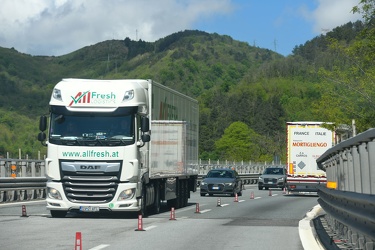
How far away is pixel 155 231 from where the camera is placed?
1692 centimetres

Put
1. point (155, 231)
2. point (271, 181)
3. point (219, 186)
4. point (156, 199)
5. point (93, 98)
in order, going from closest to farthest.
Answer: point (155, 231) → point (93, 98) → point (156, 199) → point (219, 186) → point (271, 181)

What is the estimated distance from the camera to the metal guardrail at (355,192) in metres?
9.42

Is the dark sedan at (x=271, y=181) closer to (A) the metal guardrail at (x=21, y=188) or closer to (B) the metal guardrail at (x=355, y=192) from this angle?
(A) the metal guardrail at (x=21, y=188)

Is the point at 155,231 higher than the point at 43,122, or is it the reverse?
the point at 43,122

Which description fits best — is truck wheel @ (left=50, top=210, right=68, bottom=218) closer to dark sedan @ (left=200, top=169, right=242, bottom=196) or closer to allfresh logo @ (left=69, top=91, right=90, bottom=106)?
allfresh logo @ (left=69, top=91, right=90, bottom=106)

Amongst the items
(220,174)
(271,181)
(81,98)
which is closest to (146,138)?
(81,98)

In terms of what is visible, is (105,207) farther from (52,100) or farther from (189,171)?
(189,171)

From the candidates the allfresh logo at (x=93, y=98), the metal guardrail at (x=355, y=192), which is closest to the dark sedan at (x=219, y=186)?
the allfresh logo at (x=93, y=98)

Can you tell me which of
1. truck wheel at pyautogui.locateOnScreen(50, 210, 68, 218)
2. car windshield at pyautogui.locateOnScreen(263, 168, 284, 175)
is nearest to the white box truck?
car windshield at pyautogui.locateOnScreen(263, 168, 284, 175)

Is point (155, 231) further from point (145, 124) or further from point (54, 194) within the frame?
point (54, 194)

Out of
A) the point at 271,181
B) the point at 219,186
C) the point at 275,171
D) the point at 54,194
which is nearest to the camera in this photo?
the point at 54,194

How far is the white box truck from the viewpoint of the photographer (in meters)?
41.1

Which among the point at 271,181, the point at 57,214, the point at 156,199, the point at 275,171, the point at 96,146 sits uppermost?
the point at 275,171

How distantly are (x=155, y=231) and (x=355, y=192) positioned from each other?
6.89 meters
